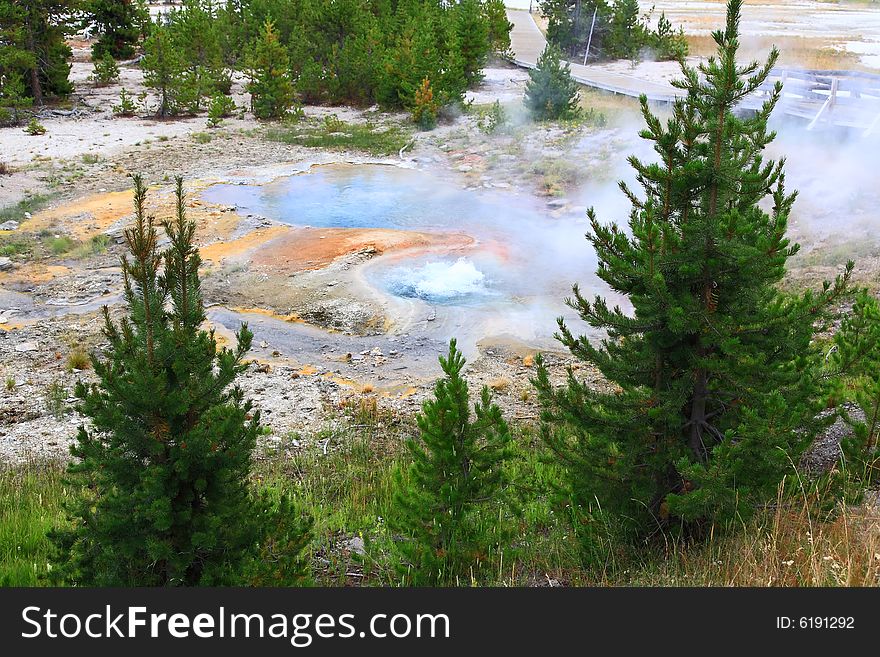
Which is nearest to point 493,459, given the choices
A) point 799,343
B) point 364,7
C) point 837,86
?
point 799,343

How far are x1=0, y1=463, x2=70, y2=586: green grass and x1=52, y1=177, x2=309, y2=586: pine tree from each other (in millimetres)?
628

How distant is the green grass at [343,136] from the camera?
87.7ft

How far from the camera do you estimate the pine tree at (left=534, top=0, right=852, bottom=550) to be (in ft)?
16.4

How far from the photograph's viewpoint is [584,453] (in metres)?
5.64

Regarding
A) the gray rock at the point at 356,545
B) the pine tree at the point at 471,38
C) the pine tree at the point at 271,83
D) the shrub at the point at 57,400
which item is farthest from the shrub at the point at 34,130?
the gray rock at the point at 356,545

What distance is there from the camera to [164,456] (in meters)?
4.63

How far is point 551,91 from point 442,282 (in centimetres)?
1519

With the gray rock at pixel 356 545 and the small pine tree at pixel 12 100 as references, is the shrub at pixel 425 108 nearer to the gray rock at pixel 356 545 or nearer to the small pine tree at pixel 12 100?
the small pine tree at pixel 12 100

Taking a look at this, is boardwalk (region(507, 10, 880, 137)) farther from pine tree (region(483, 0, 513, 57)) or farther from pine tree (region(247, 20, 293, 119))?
pine tree (region(483, 0, 513, 57))

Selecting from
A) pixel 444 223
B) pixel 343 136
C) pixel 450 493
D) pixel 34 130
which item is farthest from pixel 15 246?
pixel 450 493

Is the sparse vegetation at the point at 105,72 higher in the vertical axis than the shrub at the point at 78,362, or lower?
higher

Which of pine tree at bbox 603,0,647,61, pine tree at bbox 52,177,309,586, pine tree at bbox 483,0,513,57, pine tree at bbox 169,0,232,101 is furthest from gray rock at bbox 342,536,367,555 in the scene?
pine tree at bbox 603,0,647,61

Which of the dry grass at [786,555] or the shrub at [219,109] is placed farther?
the shrub at [219,109]

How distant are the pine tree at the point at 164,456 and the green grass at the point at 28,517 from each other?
628mm
